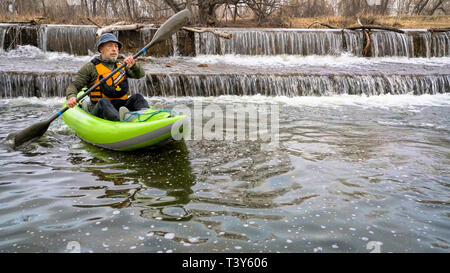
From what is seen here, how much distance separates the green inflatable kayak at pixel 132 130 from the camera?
4.06m

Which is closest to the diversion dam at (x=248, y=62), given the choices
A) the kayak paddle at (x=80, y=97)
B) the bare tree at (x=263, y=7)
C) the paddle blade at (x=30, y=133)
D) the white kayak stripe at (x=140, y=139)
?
the kayak paddle at (x=80, y=97)

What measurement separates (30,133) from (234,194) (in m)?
2.76

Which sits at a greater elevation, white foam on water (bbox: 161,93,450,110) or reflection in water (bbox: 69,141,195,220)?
white foam on water (bbox: 161,93,450,110)

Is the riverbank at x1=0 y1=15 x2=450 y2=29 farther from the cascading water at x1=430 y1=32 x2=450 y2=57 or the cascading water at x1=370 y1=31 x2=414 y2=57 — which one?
the cascading water at x1=370 y1=31 x2=414 y2=57

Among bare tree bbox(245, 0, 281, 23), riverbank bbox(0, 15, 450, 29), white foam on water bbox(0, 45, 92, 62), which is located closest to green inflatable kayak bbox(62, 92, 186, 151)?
white foam on water bbox(0, 45, 92, 62)

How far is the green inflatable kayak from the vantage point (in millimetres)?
4062

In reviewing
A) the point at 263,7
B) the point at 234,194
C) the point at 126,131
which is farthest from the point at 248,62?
the point at 234,194

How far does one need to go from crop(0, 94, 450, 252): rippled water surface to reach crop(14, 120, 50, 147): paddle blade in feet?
0.35

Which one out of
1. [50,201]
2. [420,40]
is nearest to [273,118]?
[50,201]

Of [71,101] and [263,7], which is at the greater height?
[263,7]

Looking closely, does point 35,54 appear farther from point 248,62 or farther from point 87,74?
point 87,74

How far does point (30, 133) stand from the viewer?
4680 mm
